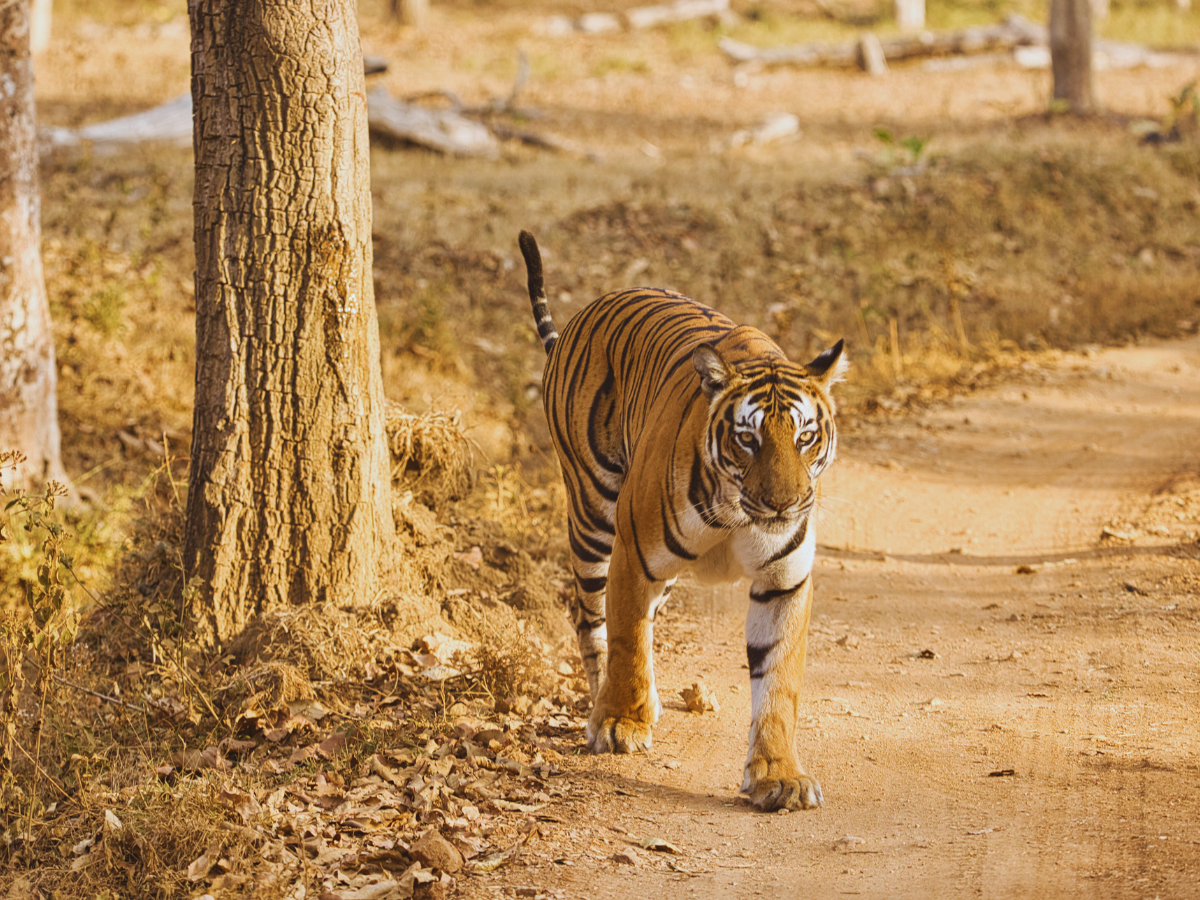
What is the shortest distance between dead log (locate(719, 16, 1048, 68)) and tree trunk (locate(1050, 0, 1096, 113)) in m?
4.67

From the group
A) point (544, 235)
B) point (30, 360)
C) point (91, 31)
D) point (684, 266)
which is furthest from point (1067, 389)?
point (91, 31)

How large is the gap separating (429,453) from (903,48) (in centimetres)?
1660

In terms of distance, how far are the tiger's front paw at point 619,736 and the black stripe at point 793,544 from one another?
0.81 m

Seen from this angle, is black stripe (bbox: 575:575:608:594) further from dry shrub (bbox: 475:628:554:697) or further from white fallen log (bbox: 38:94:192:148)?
white fallen log (bbox: 38:94:192:148)

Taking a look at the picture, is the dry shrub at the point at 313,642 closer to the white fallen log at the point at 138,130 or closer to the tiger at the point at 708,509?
the tiger at the point at 708,509

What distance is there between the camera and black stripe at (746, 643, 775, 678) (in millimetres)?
3664

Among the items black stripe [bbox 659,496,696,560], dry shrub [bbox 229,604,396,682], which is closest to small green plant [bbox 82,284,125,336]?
dry shrub [bbox 229,604,396,682]

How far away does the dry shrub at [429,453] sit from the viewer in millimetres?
5246

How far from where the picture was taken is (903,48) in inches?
758

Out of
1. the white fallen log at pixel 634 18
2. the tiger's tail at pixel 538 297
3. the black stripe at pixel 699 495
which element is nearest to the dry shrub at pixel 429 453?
the tiger's tail at pixel 538 297

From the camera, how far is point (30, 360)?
6.66m

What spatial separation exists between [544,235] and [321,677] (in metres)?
7.11

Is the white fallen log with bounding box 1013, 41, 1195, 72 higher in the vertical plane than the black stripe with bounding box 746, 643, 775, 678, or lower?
higher

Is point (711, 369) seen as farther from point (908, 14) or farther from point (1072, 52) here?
point (908, 14)
